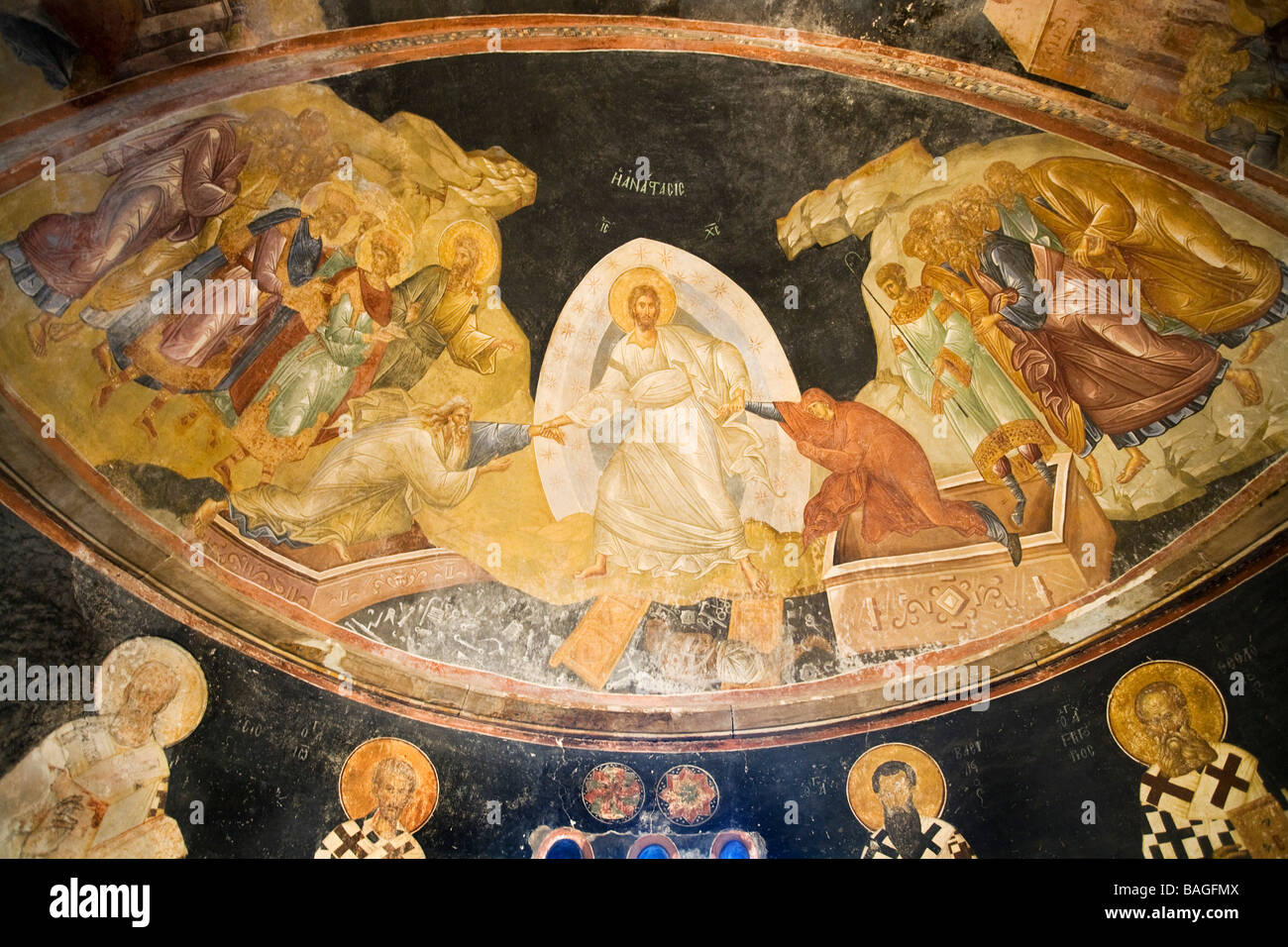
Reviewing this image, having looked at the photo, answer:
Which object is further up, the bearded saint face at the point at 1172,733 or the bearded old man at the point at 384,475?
the bearded old man at the point at 384,475

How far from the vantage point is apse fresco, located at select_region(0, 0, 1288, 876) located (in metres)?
9.08

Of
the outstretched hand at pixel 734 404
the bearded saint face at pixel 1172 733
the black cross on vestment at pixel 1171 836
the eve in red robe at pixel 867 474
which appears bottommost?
the black cross on vestment at pixel 1171 836

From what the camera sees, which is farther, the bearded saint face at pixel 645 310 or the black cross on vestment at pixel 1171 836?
the bearded saint face at pixel 645 310

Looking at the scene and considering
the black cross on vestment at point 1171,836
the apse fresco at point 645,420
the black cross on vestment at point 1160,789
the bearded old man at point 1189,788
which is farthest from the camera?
the black cross on vestment at point 1160,789

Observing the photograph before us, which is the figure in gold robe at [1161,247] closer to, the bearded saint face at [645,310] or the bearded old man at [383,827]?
the bearded saint face at [645,310]

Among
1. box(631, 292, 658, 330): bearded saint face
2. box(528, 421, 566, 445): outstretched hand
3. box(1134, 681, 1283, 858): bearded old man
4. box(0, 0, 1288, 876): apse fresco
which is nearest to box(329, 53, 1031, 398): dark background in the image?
box(0, 0, 1288, 876): apse fresco

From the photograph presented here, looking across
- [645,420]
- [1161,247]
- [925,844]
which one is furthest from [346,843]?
[1161,247]

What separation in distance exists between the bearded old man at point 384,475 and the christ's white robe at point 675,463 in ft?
3.39

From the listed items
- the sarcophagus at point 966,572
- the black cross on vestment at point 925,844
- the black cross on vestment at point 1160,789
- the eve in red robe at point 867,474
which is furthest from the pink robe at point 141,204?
the black cross on vestment at point 1160,789

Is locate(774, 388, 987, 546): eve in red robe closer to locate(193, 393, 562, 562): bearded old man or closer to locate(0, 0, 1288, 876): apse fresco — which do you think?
locate(0, 0, 1288, 876): apse fresco

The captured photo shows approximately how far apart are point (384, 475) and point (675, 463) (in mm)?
2920

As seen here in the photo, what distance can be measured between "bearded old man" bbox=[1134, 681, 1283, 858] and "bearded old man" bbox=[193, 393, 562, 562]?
6.42 metres

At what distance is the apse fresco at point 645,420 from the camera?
9078mm

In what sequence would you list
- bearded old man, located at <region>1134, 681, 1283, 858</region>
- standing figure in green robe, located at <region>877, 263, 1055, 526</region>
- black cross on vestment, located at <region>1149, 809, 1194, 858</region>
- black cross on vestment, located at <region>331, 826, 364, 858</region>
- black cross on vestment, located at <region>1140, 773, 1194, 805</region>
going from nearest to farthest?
bearded old man, located at <region>1134, 681, 1283, 858</region> → black cross on vestment, located at <region>1149, 809, 1194, 858</region> → black cross on vestment, located at <region>1140, 773, 1194, 805</region> → black cross on vestment, located at <region>331, 826, 364, 858</region> → standing figure in green robe, located at <region>877, 263, 1055, 526</region>
